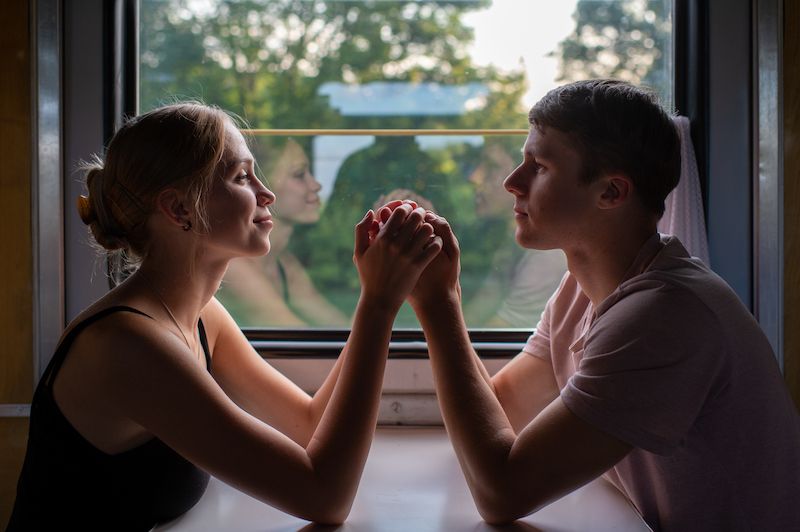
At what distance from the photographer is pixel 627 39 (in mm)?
1995

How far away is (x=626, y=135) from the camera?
1289mm

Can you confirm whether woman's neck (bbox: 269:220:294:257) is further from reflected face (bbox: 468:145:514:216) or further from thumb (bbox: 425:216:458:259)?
thumb (bbox: 425:216:458:259)

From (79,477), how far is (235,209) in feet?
1.79

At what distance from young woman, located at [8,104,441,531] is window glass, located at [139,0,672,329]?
21.7 inches

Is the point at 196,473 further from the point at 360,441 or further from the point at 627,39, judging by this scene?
the point at 627,39

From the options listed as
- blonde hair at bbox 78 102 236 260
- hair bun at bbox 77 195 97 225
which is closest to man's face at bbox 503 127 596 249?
blonde hair at bbox 78 102 236 260

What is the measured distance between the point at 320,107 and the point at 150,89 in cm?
49

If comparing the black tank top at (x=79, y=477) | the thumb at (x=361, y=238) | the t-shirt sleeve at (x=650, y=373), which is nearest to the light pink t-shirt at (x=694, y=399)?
the t-shirt sleeve at (x=650, y=373)

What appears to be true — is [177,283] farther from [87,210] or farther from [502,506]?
[502,506]

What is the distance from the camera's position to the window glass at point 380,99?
6.50ft

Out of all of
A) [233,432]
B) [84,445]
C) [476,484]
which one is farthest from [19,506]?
[476,484]

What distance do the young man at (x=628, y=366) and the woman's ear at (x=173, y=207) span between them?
46 cm

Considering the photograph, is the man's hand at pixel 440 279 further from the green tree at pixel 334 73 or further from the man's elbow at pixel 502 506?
the green tree at pixel 334 73

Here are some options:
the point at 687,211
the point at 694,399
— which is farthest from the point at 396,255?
the point at 687,211
